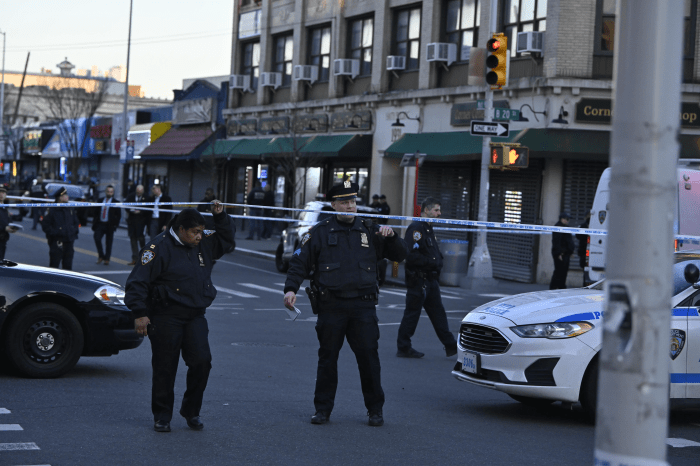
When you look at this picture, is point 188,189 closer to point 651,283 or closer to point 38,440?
point 38,440

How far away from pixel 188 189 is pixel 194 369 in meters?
39.8

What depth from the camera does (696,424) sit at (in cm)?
836

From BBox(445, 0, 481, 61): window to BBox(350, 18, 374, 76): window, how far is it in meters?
4.31

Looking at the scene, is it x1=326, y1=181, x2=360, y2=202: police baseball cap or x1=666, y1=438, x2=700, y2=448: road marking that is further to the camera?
x1=326, y1=181, x2=360, y2=202: police baseball cap

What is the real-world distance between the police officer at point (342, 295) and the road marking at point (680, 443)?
2205 mm

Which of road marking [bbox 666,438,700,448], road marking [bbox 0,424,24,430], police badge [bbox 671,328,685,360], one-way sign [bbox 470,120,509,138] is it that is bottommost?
road marking [bbox 0,424,24,430]

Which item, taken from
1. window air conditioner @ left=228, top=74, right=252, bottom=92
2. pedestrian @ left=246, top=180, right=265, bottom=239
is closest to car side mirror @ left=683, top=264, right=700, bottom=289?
pedestrian @ left=246, top=180, right=265, bottom=239

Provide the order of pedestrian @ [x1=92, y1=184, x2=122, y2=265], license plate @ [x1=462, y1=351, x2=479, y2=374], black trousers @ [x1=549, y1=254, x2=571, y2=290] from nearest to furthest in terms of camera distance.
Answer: license plate @ [x1=462, y1=351, x2=479, y2=374]
black trousers @ [x1=549, y1=254, x2=571, y2=290]
pedestrian @ [x1=92, y1=184, x2=122, y2=265]

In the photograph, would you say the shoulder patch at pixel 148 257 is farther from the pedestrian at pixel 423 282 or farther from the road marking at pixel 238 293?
the road marking at pixel 238 293

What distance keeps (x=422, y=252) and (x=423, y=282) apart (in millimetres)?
371

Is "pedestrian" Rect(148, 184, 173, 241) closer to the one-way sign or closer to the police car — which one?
the one-way sign

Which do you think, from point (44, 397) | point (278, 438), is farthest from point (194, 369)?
point (44, 397)

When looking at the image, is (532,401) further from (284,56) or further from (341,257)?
(284,56)

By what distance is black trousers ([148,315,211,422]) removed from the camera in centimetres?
723
